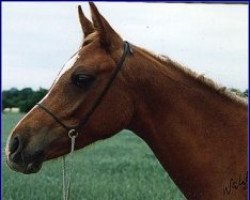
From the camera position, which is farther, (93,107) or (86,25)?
(86,25)

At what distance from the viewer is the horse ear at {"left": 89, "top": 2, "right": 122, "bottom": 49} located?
3.48 m

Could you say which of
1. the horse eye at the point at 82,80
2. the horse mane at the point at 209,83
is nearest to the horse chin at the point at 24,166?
the horse eye at the point at 82,80

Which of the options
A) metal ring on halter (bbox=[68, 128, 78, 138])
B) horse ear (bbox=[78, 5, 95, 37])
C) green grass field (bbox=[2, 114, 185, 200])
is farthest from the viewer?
green grass field (bbox=[2, 114, 185, 200])

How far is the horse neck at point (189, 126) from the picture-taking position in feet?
11.2

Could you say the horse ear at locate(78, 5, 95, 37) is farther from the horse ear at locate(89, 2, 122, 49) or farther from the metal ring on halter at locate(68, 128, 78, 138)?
Result: the metal ring on halter at locate(68, 128, 78, 138)

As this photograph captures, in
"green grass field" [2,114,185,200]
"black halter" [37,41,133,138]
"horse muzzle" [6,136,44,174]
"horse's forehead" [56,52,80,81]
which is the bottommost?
"green grass field" [2,114,185,200]

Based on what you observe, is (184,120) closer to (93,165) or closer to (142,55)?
(142,55)

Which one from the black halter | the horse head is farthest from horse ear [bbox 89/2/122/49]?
the black halter

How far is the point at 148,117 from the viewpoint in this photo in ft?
11.6

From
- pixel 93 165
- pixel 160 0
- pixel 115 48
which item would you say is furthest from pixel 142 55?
pixel 93 165

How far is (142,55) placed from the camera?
359 cm

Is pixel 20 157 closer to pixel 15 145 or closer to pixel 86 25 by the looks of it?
pixel 15 145

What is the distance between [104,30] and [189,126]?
0.86m

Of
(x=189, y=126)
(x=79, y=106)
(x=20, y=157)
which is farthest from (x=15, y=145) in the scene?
(x=189, y=126)
